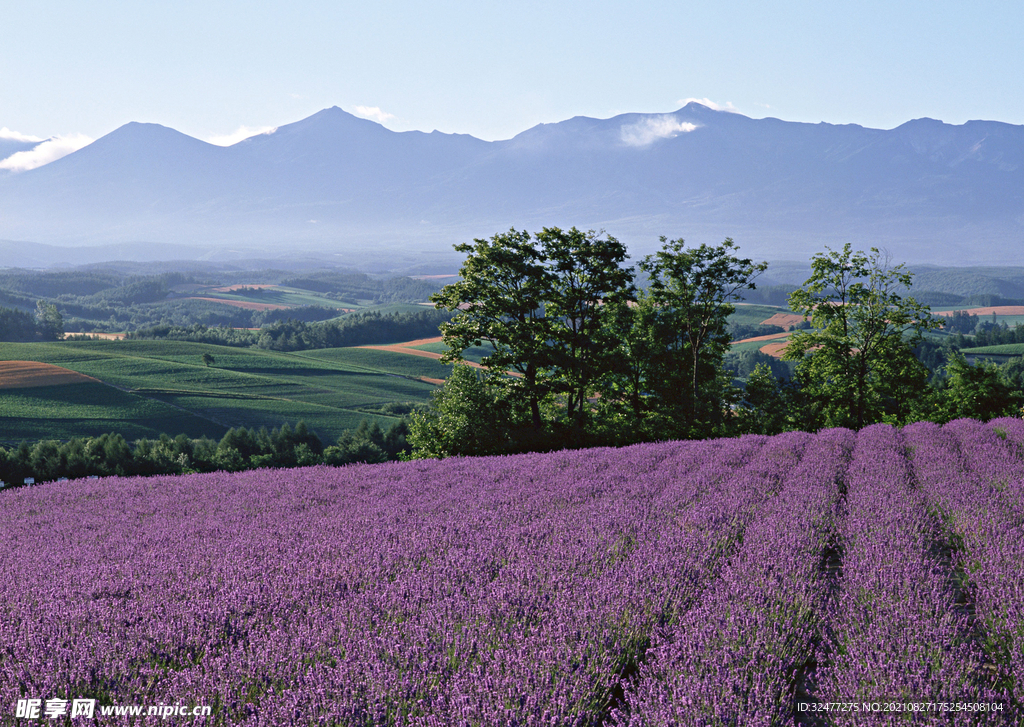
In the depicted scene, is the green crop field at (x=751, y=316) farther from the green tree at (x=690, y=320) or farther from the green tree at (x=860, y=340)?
the green tree at (x=690, y=320)

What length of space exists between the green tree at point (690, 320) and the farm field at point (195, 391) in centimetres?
6460

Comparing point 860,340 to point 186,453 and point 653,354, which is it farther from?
point 186,453

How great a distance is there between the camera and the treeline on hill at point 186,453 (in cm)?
5800

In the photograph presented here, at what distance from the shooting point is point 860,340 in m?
29.5

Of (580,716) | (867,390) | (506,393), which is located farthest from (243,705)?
(867,390)

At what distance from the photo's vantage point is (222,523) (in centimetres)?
554

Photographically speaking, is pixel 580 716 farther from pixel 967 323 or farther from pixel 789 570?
pixel 967 323

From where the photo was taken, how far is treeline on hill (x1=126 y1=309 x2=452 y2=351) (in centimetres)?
14488

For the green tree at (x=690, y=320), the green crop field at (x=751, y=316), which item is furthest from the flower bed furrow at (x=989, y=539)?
the green crop field at (x=751, y=316)

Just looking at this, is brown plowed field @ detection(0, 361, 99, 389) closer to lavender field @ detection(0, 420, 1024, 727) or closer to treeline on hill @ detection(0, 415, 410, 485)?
treeline on hill @ detection(0, 415, 410, 485)

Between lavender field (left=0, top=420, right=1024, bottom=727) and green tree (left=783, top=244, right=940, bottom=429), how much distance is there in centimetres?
2511

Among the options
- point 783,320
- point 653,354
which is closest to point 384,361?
point 653,354

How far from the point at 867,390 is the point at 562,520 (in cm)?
2859

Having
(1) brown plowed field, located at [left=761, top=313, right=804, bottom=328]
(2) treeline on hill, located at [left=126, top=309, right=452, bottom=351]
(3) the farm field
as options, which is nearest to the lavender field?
(3) the farm field
